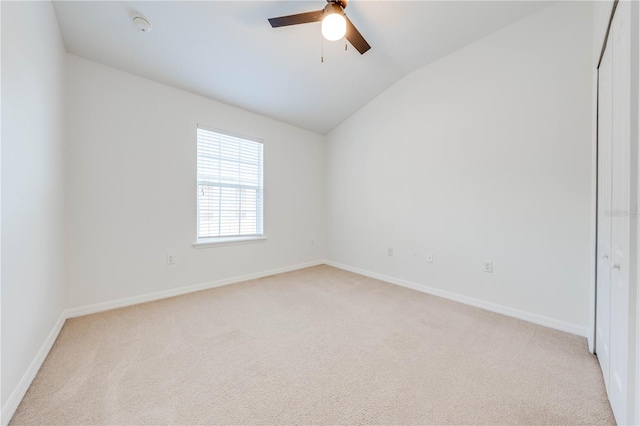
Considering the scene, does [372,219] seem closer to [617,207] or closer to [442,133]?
[442,133]

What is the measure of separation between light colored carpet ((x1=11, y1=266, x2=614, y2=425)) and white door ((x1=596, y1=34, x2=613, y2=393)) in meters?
0.25

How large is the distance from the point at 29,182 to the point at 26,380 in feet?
3.81

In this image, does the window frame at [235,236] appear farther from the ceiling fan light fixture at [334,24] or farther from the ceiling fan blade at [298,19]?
the ceiling fan light fixture at [334,24]

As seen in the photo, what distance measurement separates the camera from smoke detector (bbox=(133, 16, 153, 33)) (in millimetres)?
1983

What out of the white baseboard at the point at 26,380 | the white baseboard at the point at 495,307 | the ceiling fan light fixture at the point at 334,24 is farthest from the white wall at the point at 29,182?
the white baseboard at the point at 495,307

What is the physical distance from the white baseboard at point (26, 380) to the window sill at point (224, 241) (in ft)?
4.50

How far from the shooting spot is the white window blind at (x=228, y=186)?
Result: 3123mm

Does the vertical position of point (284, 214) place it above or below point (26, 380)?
above

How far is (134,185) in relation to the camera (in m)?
2.60

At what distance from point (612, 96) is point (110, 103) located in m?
3.98

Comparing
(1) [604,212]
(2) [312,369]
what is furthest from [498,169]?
(2) [312,369]

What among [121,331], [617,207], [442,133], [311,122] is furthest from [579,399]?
[311,122]

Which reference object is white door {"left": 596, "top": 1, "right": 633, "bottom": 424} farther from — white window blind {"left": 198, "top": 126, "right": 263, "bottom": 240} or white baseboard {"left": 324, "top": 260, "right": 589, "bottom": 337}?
white window blind {"left": 198, "top": 126, "right": 263, "bottom": 240}

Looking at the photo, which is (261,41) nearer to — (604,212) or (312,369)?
(312,369)
